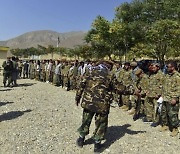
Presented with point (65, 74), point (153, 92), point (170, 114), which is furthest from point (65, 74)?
point (170, 114)

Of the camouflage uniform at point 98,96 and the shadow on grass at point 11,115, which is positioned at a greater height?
the camouflage uniform at point 98,96

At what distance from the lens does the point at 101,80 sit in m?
6.07

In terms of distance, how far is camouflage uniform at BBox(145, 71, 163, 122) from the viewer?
7.99 m

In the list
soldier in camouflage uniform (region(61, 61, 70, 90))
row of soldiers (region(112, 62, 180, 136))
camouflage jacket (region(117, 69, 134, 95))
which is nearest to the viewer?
row of soldiers (region(112, 62, 180, 136))

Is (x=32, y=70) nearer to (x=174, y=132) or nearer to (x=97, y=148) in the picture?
(x=174, y=132)

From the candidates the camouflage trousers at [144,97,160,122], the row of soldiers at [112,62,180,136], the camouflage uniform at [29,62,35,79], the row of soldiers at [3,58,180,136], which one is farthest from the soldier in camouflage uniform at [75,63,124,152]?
the camouflage uniform at [29,62,35,79]

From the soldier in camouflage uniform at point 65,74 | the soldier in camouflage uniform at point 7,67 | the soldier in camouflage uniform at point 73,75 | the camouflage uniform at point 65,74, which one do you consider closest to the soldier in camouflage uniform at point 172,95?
the soldier in camouflage uniform at point 73,75

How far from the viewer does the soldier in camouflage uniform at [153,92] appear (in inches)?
315

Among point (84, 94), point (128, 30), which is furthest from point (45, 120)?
point (128, 30)

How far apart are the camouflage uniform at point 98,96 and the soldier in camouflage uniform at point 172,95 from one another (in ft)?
6.04

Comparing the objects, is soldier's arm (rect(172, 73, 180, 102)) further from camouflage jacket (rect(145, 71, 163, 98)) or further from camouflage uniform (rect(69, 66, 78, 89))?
camouflage uniform (rect(69, 66, 78, 89))

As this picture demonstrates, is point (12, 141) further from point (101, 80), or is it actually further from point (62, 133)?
point (101, 80)

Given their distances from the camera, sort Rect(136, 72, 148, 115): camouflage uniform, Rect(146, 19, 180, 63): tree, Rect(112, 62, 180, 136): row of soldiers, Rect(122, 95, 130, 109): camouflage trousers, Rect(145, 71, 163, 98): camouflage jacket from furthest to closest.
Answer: Rect(146, 19, 180, 63): tree → Rect(122, 95, 130, 109): camouflage trousers → Rect(136, 72, 148, 115): camouflage uniform → Rect(145, 71, 163, 98): camouflage jacket → Rect(112, 62, 180, 136): row of soldiers

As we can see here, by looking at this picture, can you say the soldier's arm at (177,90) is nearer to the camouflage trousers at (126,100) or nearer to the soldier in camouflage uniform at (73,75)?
the camouflage trousers at (126,100)
